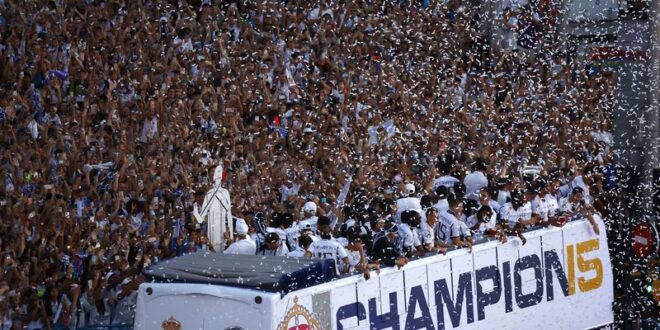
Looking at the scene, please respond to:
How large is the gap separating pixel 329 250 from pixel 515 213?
10.4 ft

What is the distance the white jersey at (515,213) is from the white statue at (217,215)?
306cm

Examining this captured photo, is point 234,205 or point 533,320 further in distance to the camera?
point 234,205

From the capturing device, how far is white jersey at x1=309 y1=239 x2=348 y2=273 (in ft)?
41.8

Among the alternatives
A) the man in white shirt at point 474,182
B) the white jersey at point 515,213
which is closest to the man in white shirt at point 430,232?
the white jersey at point 515,213

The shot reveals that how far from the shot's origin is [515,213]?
15.2 m

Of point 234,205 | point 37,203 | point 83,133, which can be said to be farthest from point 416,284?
point 83,133

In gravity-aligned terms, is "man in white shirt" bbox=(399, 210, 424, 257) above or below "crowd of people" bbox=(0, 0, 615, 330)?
A: below

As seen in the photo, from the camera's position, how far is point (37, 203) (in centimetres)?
1588

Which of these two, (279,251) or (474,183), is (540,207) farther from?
(279,251)

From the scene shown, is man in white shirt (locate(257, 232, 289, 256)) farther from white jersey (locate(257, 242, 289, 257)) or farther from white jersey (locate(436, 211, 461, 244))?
white jersey (locate(436, 211, 461, 244))

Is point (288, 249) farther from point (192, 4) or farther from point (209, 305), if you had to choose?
point (192, 4)

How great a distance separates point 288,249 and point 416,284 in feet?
4.94

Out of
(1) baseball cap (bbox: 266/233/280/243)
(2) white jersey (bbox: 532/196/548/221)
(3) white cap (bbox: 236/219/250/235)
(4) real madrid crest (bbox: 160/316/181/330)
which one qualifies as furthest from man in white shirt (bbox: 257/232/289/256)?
(2) white jersey (bbox: 532/196/548/221)

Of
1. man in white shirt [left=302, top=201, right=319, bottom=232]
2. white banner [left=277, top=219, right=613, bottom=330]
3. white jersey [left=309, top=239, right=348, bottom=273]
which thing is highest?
man in white shirt [left=302, top=201, right=319, bottom=232]
